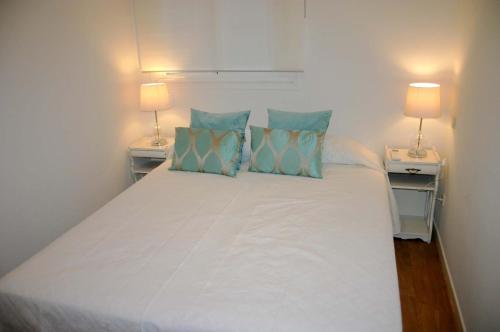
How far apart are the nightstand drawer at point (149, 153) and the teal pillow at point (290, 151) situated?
0.96 metres

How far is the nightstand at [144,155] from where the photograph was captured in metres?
3.35

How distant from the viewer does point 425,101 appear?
8.98 feet

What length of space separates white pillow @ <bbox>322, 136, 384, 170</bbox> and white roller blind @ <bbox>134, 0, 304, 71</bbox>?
0.72 metres

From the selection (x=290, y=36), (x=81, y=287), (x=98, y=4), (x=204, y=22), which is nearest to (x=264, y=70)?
(x=290, y=36)

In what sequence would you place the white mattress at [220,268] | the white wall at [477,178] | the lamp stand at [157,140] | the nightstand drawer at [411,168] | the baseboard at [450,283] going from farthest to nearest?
the lamp stand at [157,140], the nightstand drawer at [411,168], the baseboard at [450,283], the white wall at [477,178], the white mattress at [220,268]

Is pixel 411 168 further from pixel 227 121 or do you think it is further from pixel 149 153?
pixel 149 153

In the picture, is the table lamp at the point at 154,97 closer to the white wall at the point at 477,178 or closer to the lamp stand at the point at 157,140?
the lamp stand at the point at 157,140

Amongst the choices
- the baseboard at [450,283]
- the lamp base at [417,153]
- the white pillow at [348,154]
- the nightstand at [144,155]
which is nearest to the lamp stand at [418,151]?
the lamp base at [417,153]

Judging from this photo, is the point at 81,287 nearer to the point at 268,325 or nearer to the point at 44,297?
the point at 44,297

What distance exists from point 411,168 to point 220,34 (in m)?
1.85

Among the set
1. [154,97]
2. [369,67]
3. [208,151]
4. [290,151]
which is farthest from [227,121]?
[369,67]

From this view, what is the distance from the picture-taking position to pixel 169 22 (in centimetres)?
331

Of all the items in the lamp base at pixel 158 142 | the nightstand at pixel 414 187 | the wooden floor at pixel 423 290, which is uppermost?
the lamp base at pixel 158 142

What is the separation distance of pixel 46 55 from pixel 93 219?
3.85ft
